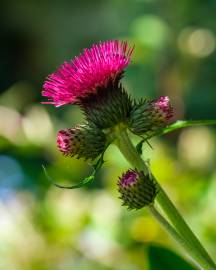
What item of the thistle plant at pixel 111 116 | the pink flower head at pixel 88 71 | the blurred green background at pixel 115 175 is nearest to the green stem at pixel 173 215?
the thistle plant at pixel 111 116

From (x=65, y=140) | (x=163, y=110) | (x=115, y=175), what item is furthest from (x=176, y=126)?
(x=115, y=175)

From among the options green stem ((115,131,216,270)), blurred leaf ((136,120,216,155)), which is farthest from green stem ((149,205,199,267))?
blurred leaf ((136,120,216,155))

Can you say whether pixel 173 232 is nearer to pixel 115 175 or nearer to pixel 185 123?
pixel 185 123

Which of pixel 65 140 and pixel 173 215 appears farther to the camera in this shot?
pixel 65 140

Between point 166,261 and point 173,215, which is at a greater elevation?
point 173,215

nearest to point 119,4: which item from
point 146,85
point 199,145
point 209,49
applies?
point 146,85

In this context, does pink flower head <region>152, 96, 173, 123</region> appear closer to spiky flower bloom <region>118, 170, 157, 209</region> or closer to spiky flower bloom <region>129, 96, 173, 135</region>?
spiky flower bloom <region>129, 96, 173, 135</region>

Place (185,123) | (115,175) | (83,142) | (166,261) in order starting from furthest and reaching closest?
1. (115,175)
2. (166,261)
3. (83,142)
4. (185,123)

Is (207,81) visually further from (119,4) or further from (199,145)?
(199,145)
